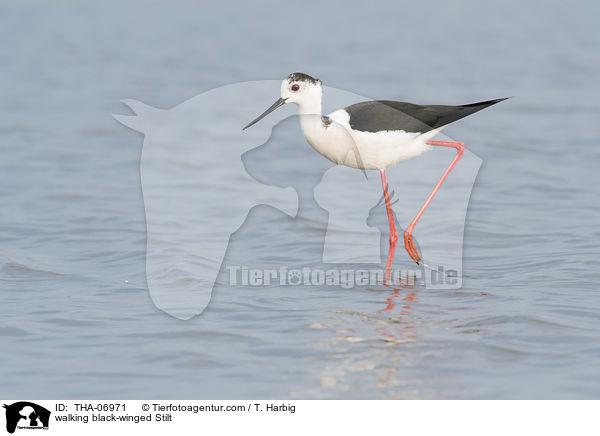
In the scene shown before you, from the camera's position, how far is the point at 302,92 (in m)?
7.46

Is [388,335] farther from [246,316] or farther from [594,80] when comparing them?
[594,80]

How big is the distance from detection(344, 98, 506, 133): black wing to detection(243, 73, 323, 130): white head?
31cm

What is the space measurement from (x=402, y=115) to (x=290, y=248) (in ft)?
5.86

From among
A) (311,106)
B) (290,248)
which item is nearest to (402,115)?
(311,106)

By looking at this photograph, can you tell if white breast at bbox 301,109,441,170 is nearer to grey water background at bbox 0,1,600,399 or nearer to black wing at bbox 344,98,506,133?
black wing at bbox 344,98,506,133

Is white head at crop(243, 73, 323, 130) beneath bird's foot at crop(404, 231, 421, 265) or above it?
above

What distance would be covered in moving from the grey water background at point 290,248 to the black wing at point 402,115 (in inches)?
52.2

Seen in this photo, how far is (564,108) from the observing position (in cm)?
1495

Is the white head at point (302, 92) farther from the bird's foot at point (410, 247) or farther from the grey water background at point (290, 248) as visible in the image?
the grey water background at point (290, 248)

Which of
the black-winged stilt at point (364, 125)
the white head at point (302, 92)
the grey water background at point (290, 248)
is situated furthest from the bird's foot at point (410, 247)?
the white head at point (302, 92)

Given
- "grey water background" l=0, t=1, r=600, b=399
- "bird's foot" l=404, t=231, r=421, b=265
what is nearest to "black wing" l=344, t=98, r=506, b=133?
"bird's foot" l=404, t=231, r=421, b=265

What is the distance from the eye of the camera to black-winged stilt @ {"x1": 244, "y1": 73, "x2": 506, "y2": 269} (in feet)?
24.4

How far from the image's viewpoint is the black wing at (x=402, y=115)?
748 centimetres

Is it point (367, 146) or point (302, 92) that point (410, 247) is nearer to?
point (367, 146)
